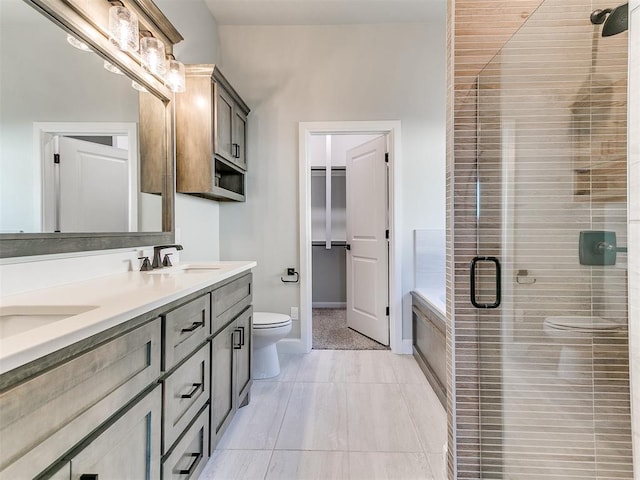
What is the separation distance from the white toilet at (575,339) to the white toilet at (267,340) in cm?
169

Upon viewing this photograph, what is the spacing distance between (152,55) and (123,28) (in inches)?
9.1

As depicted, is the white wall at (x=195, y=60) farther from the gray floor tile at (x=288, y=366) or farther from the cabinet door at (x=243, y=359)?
the gray floor tile at (x=288, y=366)

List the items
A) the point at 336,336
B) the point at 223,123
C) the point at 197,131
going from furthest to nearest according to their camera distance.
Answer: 1. the point at 336,336
2. the point at 223,123
3. the point at 197,131

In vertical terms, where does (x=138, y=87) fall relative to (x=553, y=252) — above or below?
above

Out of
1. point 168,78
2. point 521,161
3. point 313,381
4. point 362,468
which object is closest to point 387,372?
point 313,381

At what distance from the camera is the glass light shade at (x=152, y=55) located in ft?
5.56

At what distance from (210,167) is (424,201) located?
6.25 ft

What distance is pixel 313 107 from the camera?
2.99m

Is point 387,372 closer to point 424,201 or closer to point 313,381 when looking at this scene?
point 313,381

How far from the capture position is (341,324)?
3.95 meters

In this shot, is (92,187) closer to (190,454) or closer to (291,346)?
(190,454)

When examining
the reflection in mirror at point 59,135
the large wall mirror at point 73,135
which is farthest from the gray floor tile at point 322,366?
the reflection in mirror at point 59,135

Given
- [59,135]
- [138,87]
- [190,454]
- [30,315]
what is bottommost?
[190,454]

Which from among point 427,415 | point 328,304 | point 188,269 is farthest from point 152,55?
point 328,304
